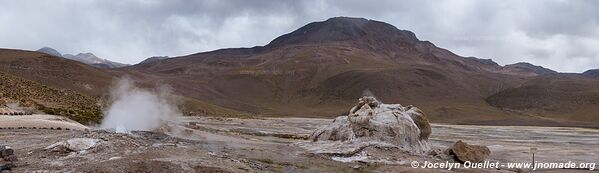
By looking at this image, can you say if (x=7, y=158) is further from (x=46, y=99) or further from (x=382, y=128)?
(x=46, y=99)

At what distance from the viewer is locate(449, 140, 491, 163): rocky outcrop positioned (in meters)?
25.4

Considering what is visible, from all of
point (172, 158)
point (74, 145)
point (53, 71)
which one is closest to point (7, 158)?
point (74, 145)

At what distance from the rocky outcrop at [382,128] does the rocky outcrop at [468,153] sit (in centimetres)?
231

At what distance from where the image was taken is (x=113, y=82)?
11162 cm

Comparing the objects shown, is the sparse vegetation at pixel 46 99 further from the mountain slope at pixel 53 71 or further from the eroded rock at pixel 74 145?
the mountain slope at pixel 53 71

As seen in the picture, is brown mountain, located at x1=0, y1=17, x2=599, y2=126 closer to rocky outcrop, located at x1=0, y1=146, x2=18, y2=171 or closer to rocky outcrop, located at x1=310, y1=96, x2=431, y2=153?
rocky outcrop, located at x1=310, y1=96, x2=431, y2=153

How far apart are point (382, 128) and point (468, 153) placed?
4.16m

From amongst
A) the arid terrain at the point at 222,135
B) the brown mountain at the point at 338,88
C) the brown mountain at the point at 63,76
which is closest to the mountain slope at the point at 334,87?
the brown mountain at the point at 338,88

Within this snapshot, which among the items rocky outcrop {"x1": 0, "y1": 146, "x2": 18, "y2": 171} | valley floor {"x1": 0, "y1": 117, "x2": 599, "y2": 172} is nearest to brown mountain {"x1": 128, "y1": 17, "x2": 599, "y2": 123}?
valley floor {"x1": 0, "y1": 117, "x2": 599, "y2": 172}

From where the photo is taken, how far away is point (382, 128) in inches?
1099

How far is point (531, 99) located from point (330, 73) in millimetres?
59234

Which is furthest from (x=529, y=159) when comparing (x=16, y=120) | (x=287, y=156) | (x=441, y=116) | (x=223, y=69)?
(x=223, y=69)

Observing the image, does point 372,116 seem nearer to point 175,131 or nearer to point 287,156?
point 287,156

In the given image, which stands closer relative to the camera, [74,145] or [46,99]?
[74,145]
